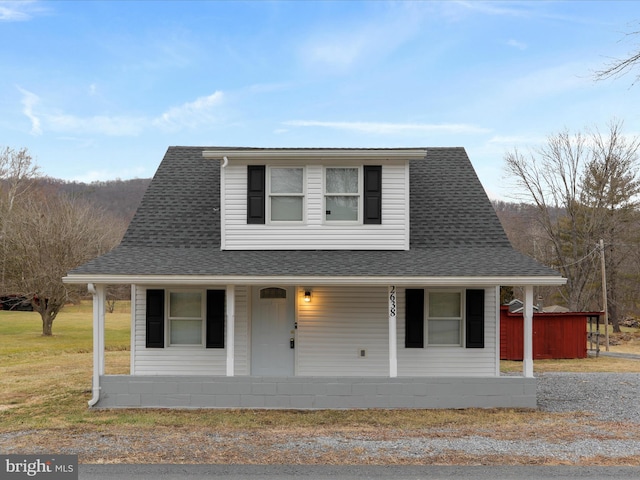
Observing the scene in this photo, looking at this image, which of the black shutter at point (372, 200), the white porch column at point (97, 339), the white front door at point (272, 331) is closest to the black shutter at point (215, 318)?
the white front door at point (272, 331)

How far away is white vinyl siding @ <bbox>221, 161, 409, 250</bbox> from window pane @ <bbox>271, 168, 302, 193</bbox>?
0.22 meters

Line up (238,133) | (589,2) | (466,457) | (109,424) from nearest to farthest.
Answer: (466,457), (109,424), (589,2), (238,133)

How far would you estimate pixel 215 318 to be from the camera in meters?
11.8

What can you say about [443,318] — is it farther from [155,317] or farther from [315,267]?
[155,317]

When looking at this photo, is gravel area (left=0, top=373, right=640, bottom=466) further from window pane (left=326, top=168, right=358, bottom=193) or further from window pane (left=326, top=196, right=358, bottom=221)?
window pane (left=326, top=168, right=358, bottom=193)

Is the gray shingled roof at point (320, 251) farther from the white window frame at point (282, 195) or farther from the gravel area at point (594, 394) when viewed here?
the gravel area at point (594, 394)

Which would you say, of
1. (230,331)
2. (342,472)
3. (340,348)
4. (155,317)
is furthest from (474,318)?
(155,317)

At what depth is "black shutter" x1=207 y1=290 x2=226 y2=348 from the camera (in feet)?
38.6

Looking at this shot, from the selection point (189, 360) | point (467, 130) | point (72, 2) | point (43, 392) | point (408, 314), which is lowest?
point (43, 392)

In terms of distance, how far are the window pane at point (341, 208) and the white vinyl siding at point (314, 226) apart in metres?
0.16

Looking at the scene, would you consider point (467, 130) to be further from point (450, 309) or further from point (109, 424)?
point (109, 424)

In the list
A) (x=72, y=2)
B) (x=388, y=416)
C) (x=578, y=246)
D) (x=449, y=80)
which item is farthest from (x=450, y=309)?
(x=578, y=246)

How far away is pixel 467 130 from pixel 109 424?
1040 inches

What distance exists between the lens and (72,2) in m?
21.2
